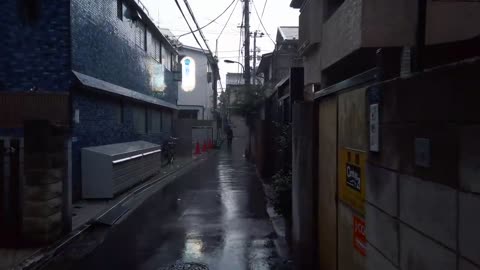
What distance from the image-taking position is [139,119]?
727 inches

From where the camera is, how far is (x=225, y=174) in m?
17.6

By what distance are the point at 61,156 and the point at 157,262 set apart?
253cm

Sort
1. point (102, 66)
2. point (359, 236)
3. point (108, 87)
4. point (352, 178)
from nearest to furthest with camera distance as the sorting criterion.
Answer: point (359, 236), point (352, 178), point (108, 87), point (102, 66)

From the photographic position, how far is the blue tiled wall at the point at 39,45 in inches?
419

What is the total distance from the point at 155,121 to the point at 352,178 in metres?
19.2

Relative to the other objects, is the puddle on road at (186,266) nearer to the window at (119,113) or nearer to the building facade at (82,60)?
the building facade at (82,60)

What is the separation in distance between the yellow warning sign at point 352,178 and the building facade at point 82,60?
5.88 meters

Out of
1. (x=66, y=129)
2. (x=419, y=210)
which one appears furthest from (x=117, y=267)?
(x=419, y=210)

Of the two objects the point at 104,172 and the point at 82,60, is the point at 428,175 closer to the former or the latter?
the point at 104,172

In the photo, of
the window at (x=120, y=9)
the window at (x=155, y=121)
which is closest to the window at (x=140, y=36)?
the window at (x=120, y=9)

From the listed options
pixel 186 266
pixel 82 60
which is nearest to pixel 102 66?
pixel 82 60

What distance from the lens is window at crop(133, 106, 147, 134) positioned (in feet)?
57.8

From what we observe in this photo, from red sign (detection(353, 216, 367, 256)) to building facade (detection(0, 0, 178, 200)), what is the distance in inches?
245

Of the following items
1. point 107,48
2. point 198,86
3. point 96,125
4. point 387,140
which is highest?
point 198,86
